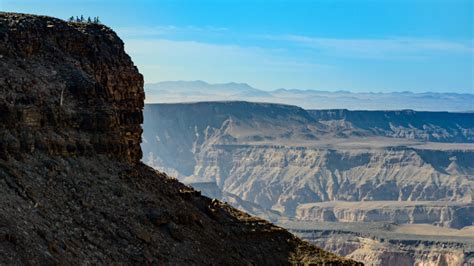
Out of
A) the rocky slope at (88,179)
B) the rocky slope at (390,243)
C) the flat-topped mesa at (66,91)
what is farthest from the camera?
the rocky slope at (390,243)

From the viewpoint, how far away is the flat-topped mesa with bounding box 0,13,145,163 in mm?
32500

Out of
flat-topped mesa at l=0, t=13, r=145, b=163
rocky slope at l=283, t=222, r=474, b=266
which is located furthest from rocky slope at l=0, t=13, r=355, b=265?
rocky slope at l=283, t=222, r=474, b=266

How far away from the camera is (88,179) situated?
109 feet

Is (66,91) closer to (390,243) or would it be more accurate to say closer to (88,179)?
(88,179)

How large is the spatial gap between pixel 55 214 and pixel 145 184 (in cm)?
645

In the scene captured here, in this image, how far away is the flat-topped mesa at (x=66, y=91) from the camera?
3250cm

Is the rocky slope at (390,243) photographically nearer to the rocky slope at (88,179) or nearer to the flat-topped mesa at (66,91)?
the rocky slope at (88,179)

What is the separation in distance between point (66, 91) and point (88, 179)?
3506 millimetres

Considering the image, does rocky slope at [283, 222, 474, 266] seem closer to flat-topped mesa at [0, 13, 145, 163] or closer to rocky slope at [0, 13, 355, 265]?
rocky slope at [0, 13, 355, 265]

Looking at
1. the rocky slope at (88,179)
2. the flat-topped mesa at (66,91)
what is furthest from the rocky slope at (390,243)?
the flat-topped mesa at (66,91)

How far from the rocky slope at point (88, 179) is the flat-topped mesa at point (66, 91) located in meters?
0.04

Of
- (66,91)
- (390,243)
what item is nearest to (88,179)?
(66,91)

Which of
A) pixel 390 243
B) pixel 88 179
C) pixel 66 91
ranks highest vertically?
pixel 66 91

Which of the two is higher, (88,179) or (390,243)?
(88,179)
